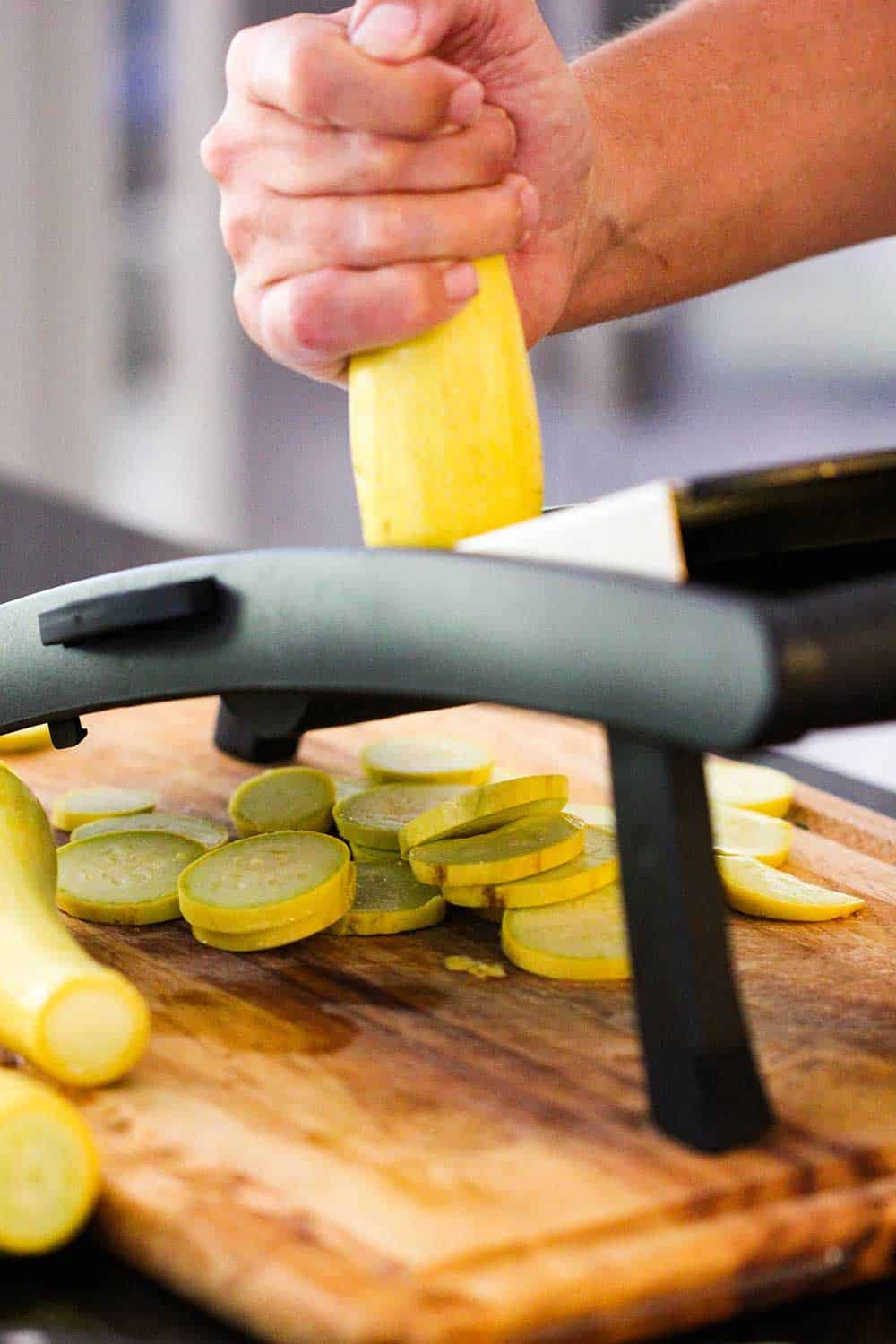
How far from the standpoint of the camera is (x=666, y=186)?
54.9 inches

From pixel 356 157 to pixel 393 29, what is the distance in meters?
0.07

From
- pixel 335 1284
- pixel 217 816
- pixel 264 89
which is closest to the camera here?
pixel 335 1284

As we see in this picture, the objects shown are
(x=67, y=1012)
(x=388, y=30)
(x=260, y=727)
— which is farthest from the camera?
(x=260, y=727)

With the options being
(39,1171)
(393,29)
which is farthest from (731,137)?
(39,1171)

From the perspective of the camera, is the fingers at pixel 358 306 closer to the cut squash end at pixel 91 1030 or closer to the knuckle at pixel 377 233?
the knuckle at pixel 377 233

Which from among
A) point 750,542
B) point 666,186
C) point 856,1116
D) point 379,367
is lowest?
point 856,1116

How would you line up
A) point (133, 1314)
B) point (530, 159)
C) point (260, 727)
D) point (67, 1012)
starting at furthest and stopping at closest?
point (260, 727) < point (530, 159) < point (67, 1012) < point (133, 1314)

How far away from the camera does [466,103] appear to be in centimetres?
93

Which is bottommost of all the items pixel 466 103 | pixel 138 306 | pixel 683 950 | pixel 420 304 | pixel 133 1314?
pixel 133 1314

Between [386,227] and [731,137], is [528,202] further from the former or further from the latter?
[731,137]

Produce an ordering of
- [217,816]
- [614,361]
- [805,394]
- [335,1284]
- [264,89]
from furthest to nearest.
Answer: [614,361]
[805,394]
[217,816]
[264,89]
[335,1284]

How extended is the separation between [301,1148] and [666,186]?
0.93 meters

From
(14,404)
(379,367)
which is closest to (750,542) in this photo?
(379,367)

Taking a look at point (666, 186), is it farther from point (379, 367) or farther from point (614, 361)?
point (614, 361)
